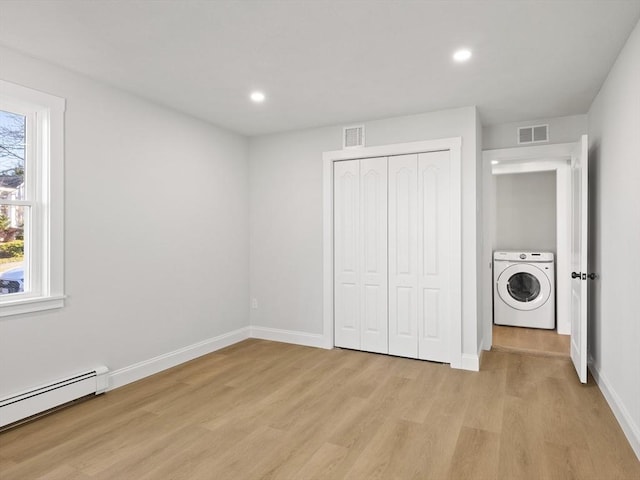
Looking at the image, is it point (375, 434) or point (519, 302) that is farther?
point (519, 302)

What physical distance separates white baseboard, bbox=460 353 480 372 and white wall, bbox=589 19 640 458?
946 millimetres

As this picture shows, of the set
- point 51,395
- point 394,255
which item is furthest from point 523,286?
point 51,395

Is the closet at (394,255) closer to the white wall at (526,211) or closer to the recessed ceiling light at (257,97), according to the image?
the recessed ceiling light at (257,97)

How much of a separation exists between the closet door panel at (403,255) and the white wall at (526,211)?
281 centimetres

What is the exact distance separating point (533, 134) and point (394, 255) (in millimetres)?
1960

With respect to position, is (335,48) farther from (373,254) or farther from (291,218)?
(291,218)

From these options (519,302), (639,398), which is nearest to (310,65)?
(639,398)

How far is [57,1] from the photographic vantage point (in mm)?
2096

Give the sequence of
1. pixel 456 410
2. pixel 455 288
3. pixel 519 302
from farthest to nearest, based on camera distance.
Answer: pixel 519 302, pixel 455 288, pixel 456 410

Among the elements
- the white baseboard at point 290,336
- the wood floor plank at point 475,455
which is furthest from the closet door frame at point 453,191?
the wood floor plank at point 475,455

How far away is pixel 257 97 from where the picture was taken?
3.52 m

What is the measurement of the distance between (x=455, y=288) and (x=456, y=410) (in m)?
1.28

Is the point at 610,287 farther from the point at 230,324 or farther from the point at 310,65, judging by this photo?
the point at 230,324

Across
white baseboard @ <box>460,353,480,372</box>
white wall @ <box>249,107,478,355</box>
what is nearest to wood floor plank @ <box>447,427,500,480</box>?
white baseboard @ <box>460,353,480,372</box>
